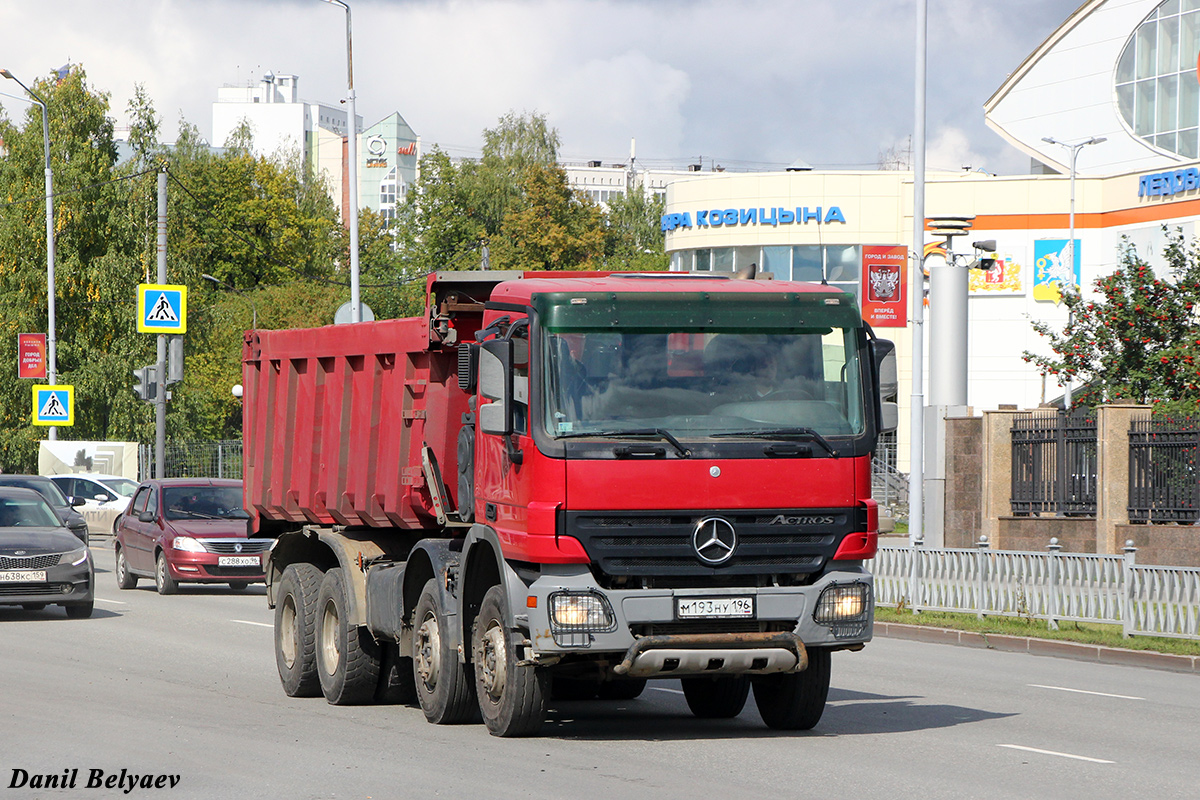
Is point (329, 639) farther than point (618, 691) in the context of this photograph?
No

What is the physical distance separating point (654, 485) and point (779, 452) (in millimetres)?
796

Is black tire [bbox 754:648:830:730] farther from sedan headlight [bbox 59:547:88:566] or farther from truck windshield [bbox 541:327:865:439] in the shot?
sedan headlight [bbox 59:547:88:566]

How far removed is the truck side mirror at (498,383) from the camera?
9906 mm

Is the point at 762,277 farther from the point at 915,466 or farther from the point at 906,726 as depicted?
the point at 915,466

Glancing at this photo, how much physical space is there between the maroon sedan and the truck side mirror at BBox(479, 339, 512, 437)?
14.6 meters

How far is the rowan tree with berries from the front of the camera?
27.9m

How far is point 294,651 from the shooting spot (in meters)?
13.4

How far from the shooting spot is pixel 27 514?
21344mm

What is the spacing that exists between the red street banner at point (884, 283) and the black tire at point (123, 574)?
1213cm

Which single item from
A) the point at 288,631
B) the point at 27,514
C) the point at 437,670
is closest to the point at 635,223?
the point at 27,514

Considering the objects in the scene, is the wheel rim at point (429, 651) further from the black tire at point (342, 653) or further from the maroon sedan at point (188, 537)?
the maroon sedan at point (188, 537)

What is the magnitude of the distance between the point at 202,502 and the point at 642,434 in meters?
16.7

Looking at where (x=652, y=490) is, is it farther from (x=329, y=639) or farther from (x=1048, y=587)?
(x=1048, y=587)

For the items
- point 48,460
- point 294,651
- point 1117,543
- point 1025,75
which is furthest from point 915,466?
point 1025,75
